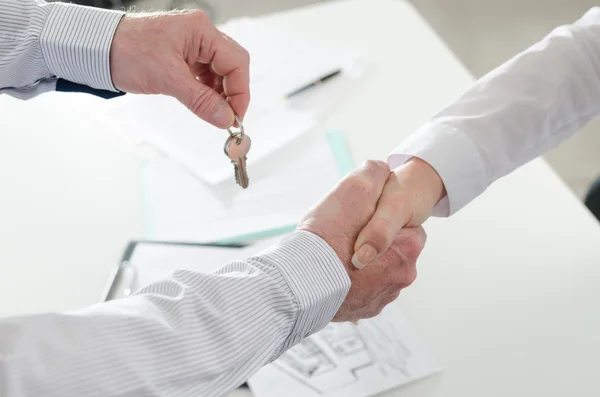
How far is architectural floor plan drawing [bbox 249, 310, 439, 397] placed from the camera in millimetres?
828

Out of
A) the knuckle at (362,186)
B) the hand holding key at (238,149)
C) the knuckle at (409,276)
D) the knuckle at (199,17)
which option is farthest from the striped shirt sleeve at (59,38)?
the knuckle at (409,276)

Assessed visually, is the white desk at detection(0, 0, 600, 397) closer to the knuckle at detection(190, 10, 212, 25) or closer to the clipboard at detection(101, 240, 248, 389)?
the clipboard at detection(101, 240, 248, 389)

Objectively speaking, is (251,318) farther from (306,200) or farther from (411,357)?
(306,200)

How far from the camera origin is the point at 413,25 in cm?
155

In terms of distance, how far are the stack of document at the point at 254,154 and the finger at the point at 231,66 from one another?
198mm

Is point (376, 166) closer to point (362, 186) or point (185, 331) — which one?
point (362, 186)

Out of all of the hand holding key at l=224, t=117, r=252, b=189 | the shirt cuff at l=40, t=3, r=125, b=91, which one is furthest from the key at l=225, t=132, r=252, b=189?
the shirt cuff at l=40, t=3, r=125, b=91

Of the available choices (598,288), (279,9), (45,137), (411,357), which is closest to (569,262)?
(598,288)

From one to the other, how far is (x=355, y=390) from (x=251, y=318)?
8.0 inches

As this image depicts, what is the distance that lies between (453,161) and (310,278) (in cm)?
34

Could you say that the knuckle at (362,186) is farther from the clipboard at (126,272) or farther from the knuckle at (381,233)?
the clipboard at (126,272)

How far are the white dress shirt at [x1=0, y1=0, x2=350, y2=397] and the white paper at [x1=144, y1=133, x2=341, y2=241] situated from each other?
0.30m

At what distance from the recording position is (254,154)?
1218 millimetres

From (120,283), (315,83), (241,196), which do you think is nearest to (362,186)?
(241,196)
